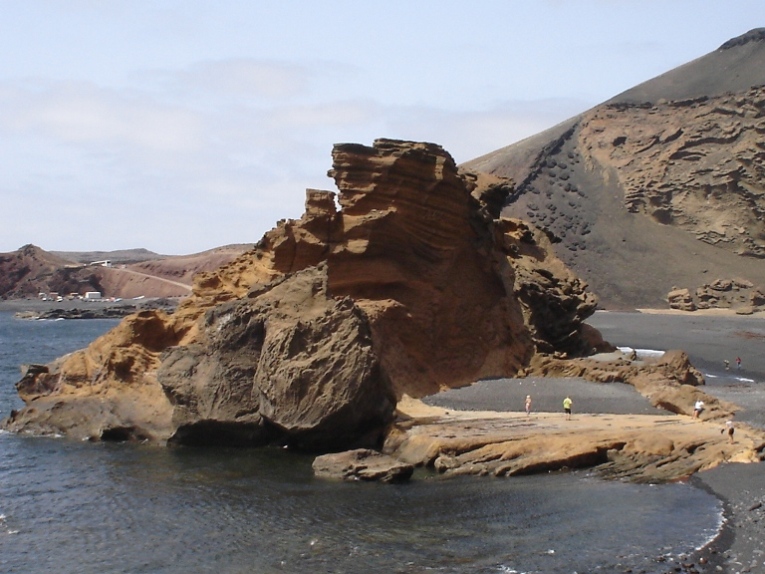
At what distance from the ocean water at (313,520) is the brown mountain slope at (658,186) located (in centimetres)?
6656

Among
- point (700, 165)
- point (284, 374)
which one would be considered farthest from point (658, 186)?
point (284, 374)

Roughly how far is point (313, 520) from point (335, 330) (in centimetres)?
690

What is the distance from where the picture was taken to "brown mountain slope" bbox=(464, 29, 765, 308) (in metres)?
87.6

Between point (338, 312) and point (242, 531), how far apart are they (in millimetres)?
7977

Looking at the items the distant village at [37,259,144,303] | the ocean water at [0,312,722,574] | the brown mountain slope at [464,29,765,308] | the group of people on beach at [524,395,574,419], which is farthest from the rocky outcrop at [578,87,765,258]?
the ocean water at [0,312,722,574]

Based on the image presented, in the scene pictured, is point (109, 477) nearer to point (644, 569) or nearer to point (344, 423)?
point (344, 423)

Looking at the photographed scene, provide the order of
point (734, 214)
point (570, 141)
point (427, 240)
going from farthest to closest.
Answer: point (570, 141)
point (734, 214)
point (427, 240)

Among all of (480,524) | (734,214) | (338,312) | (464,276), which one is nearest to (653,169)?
(734,214)

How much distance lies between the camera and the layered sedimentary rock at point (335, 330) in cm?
2241

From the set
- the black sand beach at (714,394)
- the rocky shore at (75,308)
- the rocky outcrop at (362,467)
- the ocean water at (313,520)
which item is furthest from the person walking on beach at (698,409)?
the rocky shore at (75,308)

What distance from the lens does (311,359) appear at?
22188 millimetres

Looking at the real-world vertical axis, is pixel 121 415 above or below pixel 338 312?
below

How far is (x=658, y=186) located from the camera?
9650 centimetres

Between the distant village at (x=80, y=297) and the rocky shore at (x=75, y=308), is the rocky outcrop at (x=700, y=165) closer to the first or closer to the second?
the rocky shore at (x=75, y=308)
